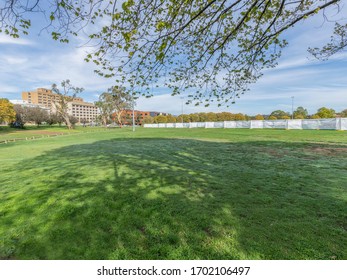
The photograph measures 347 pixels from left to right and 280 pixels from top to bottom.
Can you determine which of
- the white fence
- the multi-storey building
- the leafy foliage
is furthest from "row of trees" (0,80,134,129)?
the multi-storey building

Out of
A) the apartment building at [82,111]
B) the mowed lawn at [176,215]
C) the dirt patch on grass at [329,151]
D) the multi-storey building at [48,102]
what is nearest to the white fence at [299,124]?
the dirt patch on grass at [329,151]

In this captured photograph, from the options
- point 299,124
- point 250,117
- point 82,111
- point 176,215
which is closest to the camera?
point 176,215

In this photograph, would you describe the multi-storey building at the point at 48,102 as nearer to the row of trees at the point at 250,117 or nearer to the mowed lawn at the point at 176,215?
the row of trees at the point at 250,117

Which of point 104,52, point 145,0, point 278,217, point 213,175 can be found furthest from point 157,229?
point 145,0

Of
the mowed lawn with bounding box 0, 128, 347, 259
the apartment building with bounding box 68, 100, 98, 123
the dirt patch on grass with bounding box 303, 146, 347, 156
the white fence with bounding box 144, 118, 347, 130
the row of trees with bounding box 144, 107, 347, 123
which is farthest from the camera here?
the apartment building with bounding box 68, 100, 98, 123

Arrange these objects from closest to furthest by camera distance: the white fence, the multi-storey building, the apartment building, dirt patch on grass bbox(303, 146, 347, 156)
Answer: dirt patch on grass bbox(303, 146, 347, 156) → the white fence → the multi-storey building → the apartment building

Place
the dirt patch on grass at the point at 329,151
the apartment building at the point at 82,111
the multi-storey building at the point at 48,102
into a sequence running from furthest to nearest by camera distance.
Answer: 1. the apartment building at the point at 82,111
2. the multi-storey building at the point at 48,102
3. the dirt patch on grass at the point at 329,151

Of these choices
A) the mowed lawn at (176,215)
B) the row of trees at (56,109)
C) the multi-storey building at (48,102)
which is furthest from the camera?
the multi-storey building at (48,102)

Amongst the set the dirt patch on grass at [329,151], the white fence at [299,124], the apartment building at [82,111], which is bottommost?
the dirt patch on grass at [329,151]

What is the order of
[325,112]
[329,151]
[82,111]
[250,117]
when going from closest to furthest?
1. [329,151]
2. [325,112]
3. [250,117]
4. [82,111]

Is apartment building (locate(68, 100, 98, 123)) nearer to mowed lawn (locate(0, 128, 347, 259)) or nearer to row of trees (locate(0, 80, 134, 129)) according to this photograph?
row of trees (locate(0, 80, 134, 129))

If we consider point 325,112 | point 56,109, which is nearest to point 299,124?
point 325,112

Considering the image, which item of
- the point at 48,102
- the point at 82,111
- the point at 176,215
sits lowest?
the point at 176,215

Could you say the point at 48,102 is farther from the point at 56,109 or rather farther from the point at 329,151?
the point at 329,151
